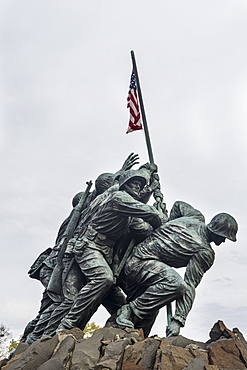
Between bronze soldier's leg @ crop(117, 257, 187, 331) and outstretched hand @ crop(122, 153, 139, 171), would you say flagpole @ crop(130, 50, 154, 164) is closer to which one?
outstretched hand @ crop(122, 153, 139, 171)

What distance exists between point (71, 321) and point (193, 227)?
236 cm

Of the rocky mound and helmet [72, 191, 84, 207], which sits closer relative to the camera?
the rocky mound

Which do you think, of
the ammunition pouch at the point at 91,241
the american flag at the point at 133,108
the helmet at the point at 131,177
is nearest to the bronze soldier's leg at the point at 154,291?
the ammunition pouch at the point at 91,241

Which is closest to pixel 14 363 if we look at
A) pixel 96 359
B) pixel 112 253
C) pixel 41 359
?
pixel 41 359

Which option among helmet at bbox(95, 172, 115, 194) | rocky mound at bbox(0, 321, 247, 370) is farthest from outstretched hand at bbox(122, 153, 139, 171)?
rocky mound at bbox(0, 321, 247, 370)

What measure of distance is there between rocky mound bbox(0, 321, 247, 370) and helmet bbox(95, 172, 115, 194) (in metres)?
3.16

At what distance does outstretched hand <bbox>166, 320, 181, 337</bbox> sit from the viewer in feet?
21.2

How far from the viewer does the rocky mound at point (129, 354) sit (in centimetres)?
474

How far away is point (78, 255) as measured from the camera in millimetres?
7105

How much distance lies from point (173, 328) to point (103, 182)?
291 cm

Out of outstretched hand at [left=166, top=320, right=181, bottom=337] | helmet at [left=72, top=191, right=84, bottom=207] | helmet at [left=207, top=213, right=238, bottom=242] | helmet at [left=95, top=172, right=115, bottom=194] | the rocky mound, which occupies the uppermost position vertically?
helmet at [left=95, top=172, right=115, bottom=194]

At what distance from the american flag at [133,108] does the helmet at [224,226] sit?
3490 millimetres

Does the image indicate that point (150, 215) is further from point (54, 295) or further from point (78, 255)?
point (54, 295)

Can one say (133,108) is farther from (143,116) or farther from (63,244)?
(63,244)
